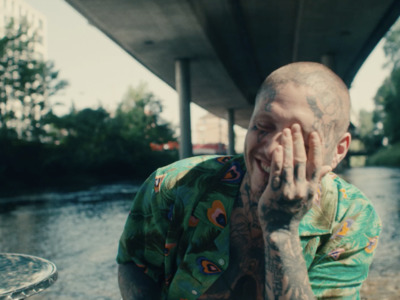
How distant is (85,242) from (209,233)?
8.41m

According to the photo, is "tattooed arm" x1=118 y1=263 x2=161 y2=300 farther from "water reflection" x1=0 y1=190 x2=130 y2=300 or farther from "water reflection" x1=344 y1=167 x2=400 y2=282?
"water reflection" x1=344 y1=167 x2=400 y2=282

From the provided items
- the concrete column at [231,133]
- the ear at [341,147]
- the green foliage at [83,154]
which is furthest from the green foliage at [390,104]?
the ear at [341,147]

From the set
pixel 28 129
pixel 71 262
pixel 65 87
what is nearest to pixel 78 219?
pixel 71 262

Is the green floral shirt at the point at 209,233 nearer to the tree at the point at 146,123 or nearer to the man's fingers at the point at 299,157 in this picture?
the man's fingers at the point at 299,157

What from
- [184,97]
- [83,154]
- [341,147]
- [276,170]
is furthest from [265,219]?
[83,154]

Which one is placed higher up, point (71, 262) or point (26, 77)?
point (26, 77)

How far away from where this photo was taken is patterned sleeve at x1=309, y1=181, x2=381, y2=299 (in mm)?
1919

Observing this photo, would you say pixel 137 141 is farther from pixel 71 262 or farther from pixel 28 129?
pixel 71 262

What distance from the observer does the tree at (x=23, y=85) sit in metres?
34.7

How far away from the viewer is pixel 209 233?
1.89m

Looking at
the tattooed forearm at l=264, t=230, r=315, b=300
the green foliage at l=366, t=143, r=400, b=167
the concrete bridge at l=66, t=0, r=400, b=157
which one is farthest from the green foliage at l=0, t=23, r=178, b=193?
the tattooed forearm at l=264, t=230, r=315, b=300

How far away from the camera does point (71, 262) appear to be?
8.05 m

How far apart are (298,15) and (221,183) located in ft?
61.1

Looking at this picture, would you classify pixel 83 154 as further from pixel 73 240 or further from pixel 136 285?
pixel 136 285
